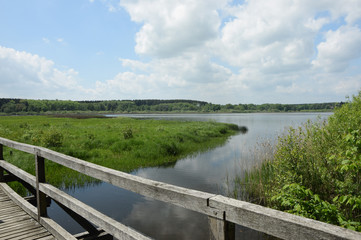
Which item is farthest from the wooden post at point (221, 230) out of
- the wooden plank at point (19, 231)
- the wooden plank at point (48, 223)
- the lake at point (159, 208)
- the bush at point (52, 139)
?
the bush at point (52, 139)

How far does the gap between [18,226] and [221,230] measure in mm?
4661

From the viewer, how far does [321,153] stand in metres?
9.03

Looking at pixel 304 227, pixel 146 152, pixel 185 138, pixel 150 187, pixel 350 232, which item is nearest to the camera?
pixel 350 232

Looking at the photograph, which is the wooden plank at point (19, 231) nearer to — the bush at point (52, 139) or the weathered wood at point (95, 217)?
the weathered wood at point (95, 217)

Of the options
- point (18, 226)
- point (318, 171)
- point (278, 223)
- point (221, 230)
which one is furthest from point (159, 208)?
point (278, 223)

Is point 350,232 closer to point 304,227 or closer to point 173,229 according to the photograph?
point 304,227

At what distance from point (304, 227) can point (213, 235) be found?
81cm

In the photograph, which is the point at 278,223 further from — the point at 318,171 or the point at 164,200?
the point at 318,171

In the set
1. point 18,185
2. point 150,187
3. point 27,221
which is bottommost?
point 18,185

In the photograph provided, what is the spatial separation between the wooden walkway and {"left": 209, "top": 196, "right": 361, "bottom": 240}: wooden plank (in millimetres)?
3876

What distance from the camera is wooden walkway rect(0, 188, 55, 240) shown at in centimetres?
427

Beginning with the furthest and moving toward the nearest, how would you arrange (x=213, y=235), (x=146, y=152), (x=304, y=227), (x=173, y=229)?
(x=146, y=152), (x=173, y=229), (x=213, y=235), (x=304, y=227)

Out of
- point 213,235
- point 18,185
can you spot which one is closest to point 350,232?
point 213,235

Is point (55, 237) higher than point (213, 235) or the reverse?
the reverse
